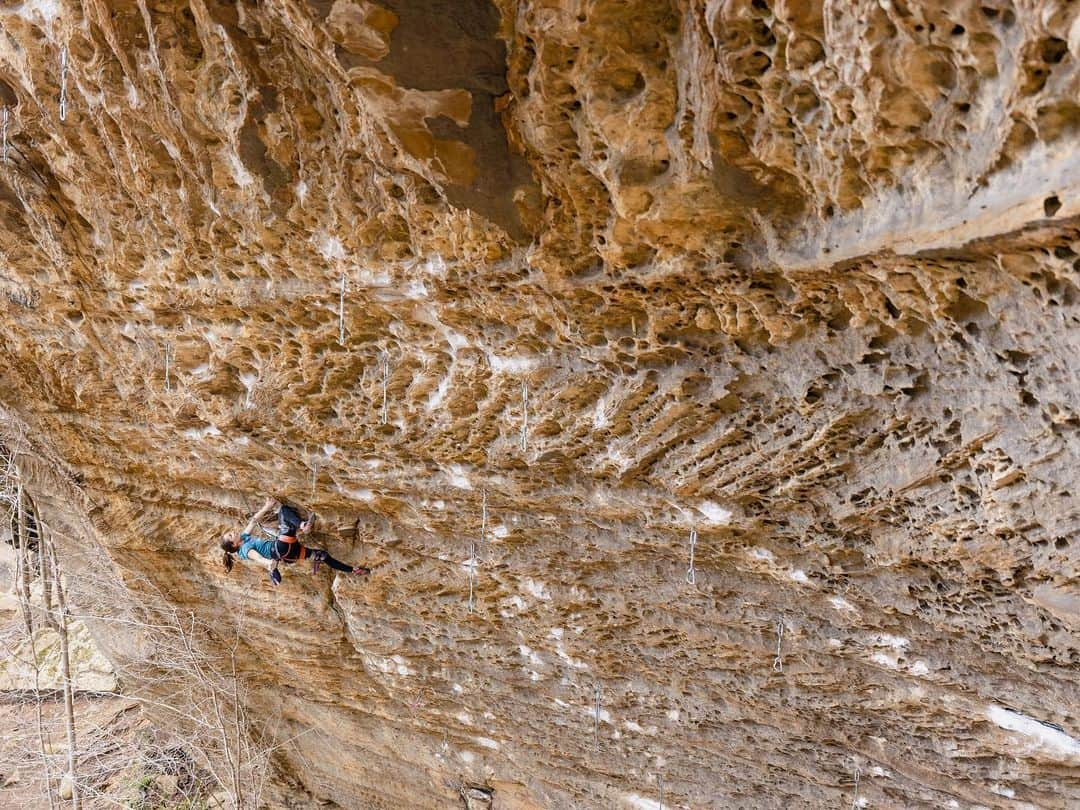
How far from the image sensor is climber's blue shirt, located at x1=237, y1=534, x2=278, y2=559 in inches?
176

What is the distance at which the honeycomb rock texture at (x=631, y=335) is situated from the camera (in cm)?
173

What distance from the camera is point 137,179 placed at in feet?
9.35

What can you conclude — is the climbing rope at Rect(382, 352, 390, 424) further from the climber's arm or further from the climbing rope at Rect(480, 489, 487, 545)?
the climber's arm

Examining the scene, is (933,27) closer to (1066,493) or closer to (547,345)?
(1066,493)

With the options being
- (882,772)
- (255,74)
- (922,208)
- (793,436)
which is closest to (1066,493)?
(793,436)

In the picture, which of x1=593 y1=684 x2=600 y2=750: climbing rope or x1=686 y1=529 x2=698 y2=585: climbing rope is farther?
x1=593 y1=684 x2=600 y2=750: climbing rope

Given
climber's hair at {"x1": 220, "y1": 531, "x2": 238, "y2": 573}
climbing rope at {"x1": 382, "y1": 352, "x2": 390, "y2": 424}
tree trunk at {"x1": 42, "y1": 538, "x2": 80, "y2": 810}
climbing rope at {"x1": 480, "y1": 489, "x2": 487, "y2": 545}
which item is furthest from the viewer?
tree trunk at {"x1": 42, "y1": 538, "x2": 80, "y2": 810}

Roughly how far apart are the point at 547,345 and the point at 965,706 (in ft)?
7.27

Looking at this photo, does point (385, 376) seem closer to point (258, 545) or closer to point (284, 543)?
point (284, 543)

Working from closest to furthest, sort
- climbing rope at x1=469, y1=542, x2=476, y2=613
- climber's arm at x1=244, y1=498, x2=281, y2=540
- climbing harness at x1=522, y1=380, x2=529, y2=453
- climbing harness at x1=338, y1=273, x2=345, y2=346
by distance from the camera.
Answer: climbing harness at x1=338, y1=273, x2=345, y2=346, climbing harness at x1=522, y1=380, x2=529, y2=453, climbing rope at x1=469, y1=542, x2=476, y2=613, climber's arm at x1=244, y1=498, x2=281, y2=540

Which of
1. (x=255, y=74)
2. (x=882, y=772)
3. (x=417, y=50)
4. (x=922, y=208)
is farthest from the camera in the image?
(x=882, y=772)

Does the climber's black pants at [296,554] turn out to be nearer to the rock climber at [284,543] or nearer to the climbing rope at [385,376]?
the rock climber at [284,543]

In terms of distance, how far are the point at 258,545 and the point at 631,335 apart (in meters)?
2.92

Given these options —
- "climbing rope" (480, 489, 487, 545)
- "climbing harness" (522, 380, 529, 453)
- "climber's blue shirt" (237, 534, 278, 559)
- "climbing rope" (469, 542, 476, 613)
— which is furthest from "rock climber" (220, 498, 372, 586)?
"climbing harness" (522, 380, 529, 453)
